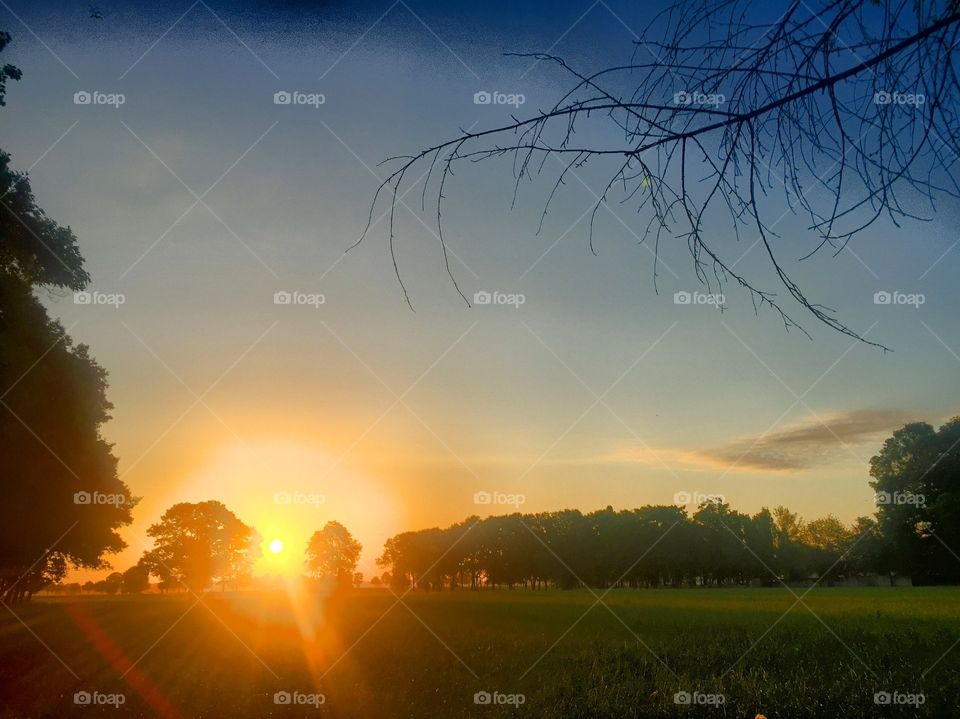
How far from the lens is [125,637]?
21.3 m

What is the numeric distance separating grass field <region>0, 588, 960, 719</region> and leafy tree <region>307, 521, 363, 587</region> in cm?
3159

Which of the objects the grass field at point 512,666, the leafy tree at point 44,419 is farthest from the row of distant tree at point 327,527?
the grass field at point 512,666

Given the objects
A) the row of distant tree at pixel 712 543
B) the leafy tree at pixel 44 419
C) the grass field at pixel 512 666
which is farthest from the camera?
the row of distant tree at pixel 712 543

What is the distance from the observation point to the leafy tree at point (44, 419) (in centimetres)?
1864

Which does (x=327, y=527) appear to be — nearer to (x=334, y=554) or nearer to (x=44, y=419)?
(x=334, y=554)

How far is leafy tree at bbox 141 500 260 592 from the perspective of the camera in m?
55.9

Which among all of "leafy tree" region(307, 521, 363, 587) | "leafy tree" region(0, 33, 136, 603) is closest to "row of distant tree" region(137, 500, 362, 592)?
"leafy tree" region(307, 521, 363, 587)

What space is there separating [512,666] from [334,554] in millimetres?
45385

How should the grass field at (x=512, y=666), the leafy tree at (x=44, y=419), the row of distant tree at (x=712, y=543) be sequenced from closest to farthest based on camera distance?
the grass field at (x=512, y=666) < the leafy tree at (x=44, y=419) < the row of distant tree at (x=712, y=543)

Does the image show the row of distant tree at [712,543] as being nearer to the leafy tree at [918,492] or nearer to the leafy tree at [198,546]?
the leafy tree at [918,492]

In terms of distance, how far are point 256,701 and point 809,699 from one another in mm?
7831

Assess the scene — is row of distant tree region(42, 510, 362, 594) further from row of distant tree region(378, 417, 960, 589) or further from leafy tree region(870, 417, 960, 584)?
leafy tree region(870, 417, 960, 584)

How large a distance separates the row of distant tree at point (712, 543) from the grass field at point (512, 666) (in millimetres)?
32261

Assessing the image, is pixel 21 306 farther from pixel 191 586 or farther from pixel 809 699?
pixel 191 586
